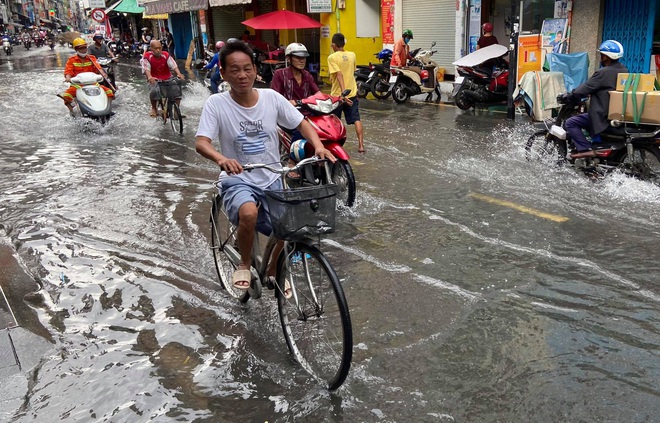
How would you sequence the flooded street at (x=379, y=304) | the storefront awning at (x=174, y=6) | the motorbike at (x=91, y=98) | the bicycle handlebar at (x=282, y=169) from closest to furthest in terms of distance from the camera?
1. the flooded street at (x=379, y=304)
2. the bicycle handlebar at (x=282, y=169)
3. the motorbike at (x=91, y=98)
4. the storefront awning at (x=174, y=6)

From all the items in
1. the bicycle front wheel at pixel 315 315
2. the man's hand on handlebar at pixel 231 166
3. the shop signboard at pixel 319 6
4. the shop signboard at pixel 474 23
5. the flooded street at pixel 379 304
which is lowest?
the flooded street at pixel 379 304

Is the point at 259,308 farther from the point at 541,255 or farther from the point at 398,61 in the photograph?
the point at 398,61

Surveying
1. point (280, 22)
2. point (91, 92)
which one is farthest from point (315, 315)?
point (280, 22)

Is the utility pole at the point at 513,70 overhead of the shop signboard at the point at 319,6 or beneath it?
beneath

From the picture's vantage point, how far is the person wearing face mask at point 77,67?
12.3 metres

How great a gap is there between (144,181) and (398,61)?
354 inches

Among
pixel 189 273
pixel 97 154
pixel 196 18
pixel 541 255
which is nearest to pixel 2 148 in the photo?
pixel 97 154

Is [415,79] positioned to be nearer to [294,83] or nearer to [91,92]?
[91,92]

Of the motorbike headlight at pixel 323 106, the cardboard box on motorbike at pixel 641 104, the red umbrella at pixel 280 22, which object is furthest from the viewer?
the red umbrella at pixel 280 22

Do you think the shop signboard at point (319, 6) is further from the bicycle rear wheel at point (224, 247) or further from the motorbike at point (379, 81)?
the bicycle rear wheel at point (224, 247)

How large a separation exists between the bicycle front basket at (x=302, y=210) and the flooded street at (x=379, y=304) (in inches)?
36.6

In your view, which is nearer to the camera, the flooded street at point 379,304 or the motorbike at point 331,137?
the flooded street at point 379,304

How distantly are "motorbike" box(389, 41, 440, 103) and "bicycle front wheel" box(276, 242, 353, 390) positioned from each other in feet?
40.0

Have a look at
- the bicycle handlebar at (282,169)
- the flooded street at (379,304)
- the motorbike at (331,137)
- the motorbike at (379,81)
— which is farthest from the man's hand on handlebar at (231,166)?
the motorbike at (379,81)
